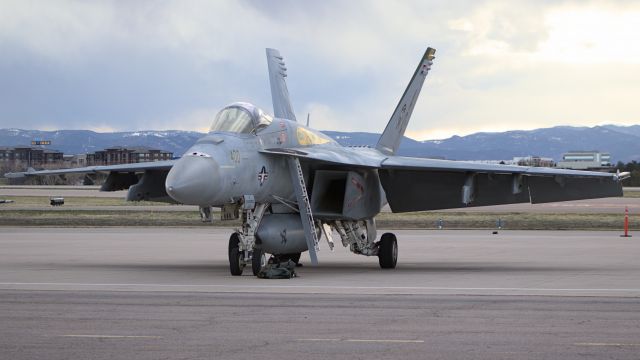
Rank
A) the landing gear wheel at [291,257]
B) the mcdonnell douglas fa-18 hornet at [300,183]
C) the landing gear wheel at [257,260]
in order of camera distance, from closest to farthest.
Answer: the mcdonnell douglas fa-18 hornet at [300,183]
the landing gear wheel at [257,260]
the landing gear wheel at [291,257]

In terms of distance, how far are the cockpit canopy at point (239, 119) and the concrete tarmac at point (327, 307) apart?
281cm

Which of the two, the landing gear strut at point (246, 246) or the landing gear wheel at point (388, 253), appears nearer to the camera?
the landing gear strut at point (246, 246)

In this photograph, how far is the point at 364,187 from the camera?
21391mm

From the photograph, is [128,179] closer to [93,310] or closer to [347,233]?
[347,233]

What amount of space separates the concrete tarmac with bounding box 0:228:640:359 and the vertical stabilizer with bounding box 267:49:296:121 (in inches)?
146

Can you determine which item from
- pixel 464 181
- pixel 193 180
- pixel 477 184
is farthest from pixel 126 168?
pixel 477 184

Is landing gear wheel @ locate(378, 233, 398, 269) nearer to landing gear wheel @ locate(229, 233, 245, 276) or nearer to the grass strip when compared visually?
landing gear wheel @ locate(229, 233, 245, 276)

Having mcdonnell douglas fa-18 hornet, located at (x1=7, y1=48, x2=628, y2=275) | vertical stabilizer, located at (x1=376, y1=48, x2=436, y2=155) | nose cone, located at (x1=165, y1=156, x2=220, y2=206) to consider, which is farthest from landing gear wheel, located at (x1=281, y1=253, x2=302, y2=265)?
nose cone, located at (x1=165, y1=156, x2=220, y2=206)

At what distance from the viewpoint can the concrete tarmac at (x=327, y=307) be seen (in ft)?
31.5

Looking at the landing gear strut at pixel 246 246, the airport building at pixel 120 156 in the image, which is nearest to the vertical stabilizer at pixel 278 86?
the landing gear strut at pixel 246 246

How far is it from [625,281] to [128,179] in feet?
37.7

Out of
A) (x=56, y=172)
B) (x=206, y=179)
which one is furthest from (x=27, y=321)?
(x=56, y=172)

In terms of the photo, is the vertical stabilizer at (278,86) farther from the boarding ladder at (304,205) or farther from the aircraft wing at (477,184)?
the boarding ladder at (304,205)

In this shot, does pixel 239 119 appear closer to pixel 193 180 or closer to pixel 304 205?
pixel 304 205
